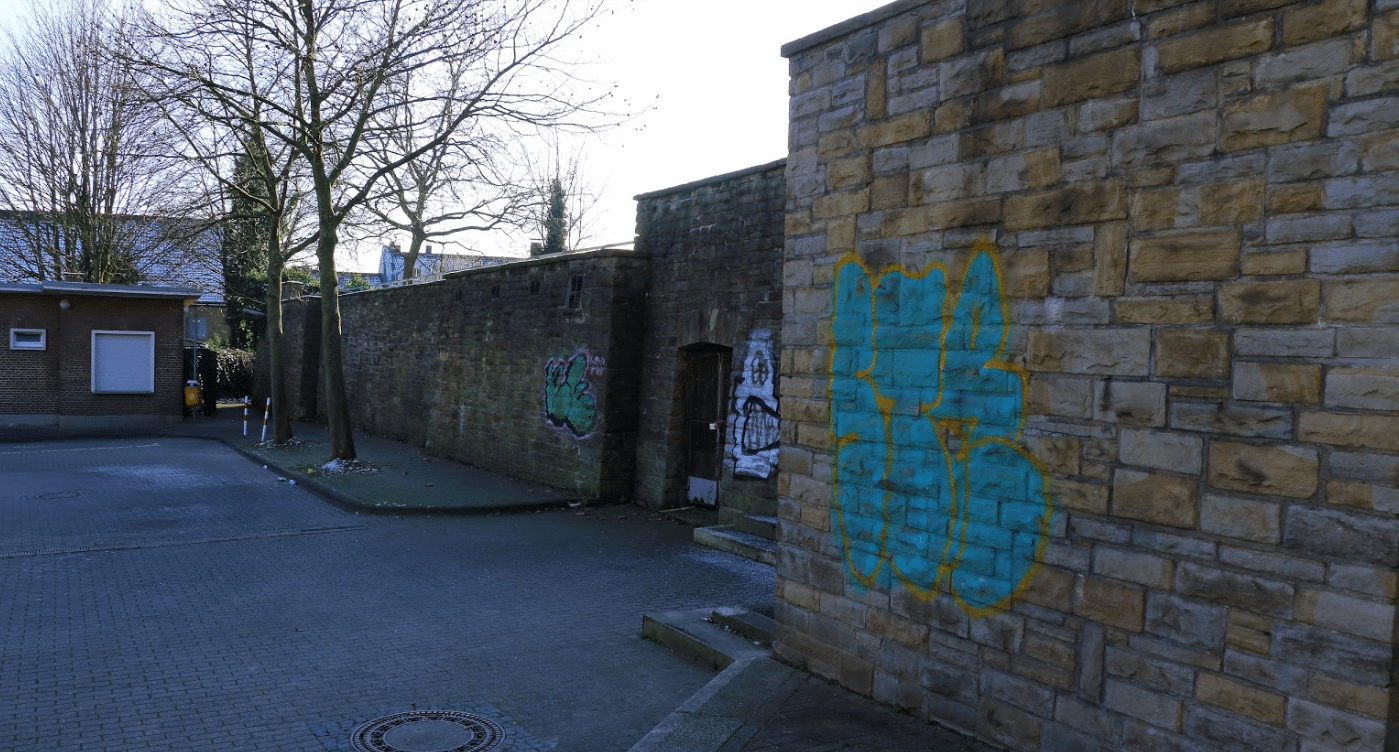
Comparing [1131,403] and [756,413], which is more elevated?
[1131,403]

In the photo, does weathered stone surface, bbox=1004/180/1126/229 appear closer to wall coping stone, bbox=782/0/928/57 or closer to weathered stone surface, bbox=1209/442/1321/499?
weathered stone surface, bbox=1209/442/1321/499

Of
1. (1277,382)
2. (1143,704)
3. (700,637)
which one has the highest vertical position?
(1277,382)

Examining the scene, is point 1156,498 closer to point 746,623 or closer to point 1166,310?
point 1166,310

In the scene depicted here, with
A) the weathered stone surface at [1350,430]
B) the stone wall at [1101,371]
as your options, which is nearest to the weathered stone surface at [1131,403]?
the stone wall at [1101,371]

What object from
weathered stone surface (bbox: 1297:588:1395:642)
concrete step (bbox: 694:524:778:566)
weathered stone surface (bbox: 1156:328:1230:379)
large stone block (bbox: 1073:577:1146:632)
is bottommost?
concrete step (bbox: 694:524:778:566)

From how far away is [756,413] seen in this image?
1038cm

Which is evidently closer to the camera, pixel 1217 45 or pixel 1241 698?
pixel 1241 698

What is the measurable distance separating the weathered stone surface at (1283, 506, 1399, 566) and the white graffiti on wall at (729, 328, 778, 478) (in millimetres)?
6811

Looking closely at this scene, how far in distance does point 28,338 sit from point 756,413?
21.6 m

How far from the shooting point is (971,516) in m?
4.55

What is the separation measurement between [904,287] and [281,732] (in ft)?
13.4

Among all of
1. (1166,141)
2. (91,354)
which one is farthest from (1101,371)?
(91,354)

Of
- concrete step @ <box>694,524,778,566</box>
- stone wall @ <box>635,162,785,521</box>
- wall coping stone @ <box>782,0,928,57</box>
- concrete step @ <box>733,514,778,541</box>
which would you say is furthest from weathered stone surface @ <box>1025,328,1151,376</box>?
concrete step @ <box>733,514,778,541</box>

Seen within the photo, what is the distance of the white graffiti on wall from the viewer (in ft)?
33.3
